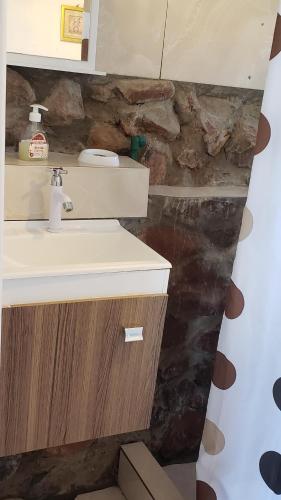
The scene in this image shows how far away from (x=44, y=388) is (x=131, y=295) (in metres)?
0.34

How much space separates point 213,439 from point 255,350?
318mm

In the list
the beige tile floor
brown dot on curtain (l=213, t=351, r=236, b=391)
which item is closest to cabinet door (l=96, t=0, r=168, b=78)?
brown dot on curtain (l=213, t=351, r=236, b=391)

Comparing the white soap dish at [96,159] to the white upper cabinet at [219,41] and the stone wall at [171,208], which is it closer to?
the stone wall at [171,208]

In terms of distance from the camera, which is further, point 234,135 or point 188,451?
point 188,451

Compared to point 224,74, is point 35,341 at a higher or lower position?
lower

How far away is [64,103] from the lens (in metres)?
1.72

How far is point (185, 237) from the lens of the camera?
6.68ft

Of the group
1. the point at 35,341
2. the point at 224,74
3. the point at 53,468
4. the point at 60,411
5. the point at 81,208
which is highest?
the point at 224,74

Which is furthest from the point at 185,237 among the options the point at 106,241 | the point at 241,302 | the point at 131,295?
the point at 241,302

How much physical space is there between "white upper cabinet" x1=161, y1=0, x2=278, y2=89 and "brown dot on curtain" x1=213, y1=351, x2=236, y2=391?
99cm

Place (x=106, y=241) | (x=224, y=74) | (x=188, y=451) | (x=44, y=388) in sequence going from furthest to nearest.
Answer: (x=188, y=451)
(x=224, y=74)
(x=106, y=241)
(x=44, y=388)

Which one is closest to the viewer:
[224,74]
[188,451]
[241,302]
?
[241,302]

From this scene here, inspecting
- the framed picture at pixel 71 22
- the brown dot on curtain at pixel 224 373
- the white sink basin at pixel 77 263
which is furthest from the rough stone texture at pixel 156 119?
the brown dot on curtain at pixel 224 373

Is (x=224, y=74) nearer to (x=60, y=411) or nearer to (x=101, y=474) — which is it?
(x=60, y=411)
